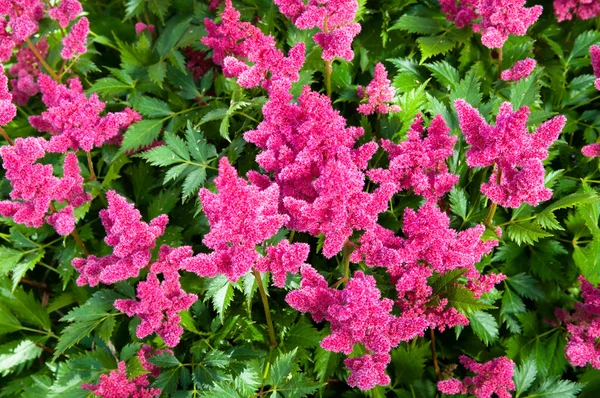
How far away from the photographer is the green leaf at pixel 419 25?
8.52ft

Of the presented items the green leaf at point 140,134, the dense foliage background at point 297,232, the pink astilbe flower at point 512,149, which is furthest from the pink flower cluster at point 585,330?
the green leaf at point 140,134

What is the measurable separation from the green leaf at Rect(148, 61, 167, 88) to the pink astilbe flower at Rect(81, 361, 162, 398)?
1.37 metres

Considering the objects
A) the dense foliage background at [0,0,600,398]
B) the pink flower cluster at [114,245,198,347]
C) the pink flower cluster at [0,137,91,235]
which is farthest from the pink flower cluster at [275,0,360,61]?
the pink flower cluster at [0,137,91,235]

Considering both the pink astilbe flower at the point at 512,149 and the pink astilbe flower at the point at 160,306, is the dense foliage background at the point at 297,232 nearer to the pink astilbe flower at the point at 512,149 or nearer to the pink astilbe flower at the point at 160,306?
the pink astilbe flower at the point at 160,306

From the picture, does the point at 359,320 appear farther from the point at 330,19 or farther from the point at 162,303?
the point at 330,19

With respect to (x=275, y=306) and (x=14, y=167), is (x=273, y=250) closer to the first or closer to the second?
(x=275, y=306)

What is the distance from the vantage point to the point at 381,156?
2.33 m

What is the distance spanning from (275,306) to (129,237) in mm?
805

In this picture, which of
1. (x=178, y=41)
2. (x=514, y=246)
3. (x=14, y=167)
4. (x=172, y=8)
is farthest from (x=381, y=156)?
(x=172, y=8)

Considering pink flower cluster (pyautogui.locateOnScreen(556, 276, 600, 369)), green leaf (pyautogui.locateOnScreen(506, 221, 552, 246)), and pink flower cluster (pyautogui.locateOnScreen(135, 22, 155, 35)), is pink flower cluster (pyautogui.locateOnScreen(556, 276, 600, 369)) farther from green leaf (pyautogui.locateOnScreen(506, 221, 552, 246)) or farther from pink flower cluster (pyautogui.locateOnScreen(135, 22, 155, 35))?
pink flower cluster (pyautogui.locateOnScreen(135, 22, 155, 35))

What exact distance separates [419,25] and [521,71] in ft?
1.96

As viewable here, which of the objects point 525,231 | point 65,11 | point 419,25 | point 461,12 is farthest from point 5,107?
point 525,231

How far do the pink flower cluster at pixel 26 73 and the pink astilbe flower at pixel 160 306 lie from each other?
1.50 meters

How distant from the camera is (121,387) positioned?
1913mm
